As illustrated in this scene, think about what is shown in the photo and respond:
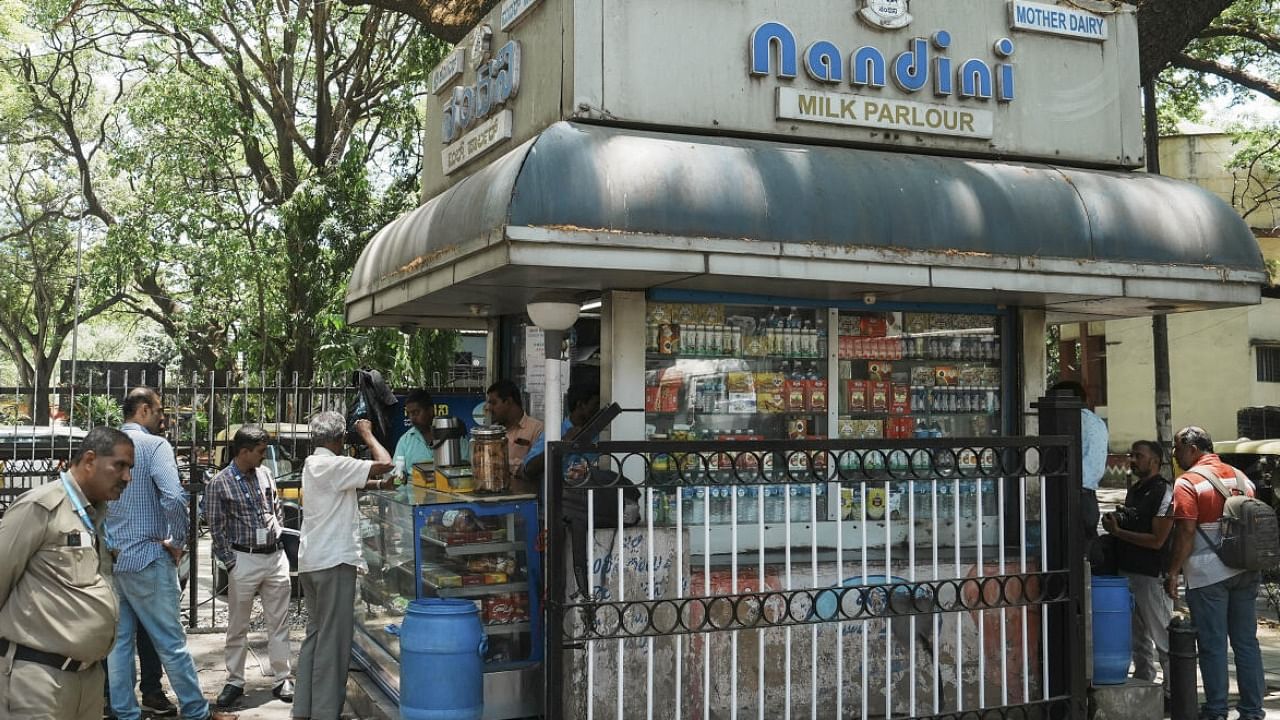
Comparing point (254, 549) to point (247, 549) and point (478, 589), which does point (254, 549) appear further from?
point (478, 589)

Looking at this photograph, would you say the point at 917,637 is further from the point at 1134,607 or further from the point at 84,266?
the point at 84,266

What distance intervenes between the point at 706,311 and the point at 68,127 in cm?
2045

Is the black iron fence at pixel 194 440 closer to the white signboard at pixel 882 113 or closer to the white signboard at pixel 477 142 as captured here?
the white signboard at pixel 477 142

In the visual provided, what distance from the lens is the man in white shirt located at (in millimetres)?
6656

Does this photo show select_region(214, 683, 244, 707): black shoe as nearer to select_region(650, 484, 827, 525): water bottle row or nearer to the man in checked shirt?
the man in checked shirt

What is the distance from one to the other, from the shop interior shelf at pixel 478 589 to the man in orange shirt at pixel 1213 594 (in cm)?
415

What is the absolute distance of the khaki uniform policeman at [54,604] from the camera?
171 inches

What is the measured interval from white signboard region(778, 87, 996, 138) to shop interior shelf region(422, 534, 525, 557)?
2.95 meters

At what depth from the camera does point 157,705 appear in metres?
7.38

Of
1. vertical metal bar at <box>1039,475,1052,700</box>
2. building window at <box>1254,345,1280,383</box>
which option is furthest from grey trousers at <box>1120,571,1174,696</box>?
building window at <box>1254,345,1280,383</box>

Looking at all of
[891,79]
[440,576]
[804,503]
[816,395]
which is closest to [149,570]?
[440,576]

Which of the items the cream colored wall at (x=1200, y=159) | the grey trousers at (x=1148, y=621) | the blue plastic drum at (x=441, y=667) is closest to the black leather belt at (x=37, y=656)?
the blue plastic drum at (x=441, y=667)

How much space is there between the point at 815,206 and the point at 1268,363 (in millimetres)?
25164

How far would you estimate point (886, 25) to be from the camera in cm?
677
